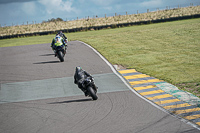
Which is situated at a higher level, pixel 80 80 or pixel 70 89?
pixel 80 80

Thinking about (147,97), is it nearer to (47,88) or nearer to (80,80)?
(80,80)

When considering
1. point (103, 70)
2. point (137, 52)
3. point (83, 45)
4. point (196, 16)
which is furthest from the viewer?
point (196, 16)

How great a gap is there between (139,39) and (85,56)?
10221mm

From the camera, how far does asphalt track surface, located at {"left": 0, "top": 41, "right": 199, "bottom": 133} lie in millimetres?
9680

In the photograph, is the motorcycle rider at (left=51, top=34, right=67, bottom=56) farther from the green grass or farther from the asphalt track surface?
the green grass

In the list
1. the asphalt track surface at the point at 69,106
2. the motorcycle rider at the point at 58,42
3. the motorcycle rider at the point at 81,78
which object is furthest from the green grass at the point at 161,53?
the motorcycle rider at the point at 81,78

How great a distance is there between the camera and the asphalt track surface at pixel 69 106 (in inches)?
381

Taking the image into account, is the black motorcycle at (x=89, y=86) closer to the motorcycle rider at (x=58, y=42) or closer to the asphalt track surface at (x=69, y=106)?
the asphalt track surface at (x=69, y=106)

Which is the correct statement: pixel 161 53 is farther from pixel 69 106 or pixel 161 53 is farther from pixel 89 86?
pixel 69 106

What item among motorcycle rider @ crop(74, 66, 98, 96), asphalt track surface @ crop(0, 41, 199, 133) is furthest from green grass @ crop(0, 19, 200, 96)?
motorcycle rider @ crop(74, 66, 98, 96)

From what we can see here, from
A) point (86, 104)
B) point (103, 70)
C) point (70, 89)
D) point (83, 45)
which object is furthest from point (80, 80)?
point (83, 45)

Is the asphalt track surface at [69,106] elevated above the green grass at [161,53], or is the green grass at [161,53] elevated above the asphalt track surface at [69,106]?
the green grass at [161,53]

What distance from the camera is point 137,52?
25703 millimetres

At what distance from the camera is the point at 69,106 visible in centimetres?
1237
